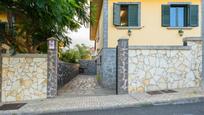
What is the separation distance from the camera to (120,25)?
16.6 meters

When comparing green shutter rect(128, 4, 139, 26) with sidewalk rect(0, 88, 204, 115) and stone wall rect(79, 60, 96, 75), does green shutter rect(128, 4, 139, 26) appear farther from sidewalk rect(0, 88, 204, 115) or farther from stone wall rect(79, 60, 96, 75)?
stone wall rect(79, 60, 96, 75)

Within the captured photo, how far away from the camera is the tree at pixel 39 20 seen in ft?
35.8

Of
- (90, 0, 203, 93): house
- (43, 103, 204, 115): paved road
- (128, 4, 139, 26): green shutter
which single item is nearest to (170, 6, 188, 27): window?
(90, 0, 203, 93): house

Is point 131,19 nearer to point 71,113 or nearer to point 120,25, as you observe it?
point 120,25

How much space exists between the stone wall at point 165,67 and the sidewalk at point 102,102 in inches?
38.7

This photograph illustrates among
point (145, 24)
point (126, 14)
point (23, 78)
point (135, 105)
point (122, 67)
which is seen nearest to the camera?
point (135, 105)

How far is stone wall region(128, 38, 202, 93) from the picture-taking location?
504 inches

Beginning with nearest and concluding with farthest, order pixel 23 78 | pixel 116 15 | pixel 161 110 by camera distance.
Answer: pixel 161 110 → pixel 23 78 → pixel 116 15

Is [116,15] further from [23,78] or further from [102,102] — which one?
[102,102]

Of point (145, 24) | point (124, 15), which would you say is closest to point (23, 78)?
point (124, 15)

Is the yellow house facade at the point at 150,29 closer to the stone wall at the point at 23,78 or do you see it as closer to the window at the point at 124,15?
the window at the point at 124,15

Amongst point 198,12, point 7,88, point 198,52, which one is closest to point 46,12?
point 7,88

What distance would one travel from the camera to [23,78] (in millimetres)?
12250

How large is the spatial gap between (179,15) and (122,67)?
6.51 meters
